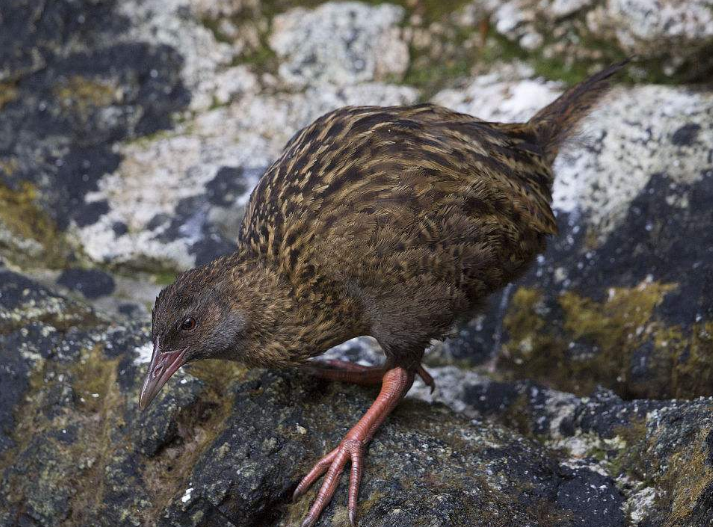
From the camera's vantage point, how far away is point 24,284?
166 inches

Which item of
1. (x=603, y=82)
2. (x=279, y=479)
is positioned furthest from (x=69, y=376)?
(x=603, y=82)

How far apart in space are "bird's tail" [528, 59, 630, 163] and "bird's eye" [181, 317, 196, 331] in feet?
6.44

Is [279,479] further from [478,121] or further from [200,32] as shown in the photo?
[200,32]

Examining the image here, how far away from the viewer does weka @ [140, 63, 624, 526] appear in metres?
3.59

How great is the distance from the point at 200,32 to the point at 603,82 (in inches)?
102

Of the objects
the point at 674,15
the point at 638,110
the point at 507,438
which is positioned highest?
the point at 674,15

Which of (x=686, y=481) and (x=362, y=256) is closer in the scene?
(x=686, y=481)

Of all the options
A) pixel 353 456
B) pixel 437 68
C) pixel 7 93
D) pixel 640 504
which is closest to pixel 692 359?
pixel 640 504

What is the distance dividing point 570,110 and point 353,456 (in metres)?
2.13

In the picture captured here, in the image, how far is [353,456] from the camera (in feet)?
11.1

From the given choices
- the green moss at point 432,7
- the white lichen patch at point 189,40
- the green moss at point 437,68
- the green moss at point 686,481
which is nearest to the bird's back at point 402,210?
the green moss at point 686,481

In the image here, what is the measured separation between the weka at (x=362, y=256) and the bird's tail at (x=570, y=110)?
0.45 metres

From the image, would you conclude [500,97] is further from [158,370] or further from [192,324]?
[158,370]

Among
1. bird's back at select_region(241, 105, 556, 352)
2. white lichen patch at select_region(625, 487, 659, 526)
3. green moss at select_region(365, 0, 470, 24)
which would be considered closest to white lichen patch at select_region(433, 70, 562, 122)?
green moss at select_region(365, 0, 470, 24)
